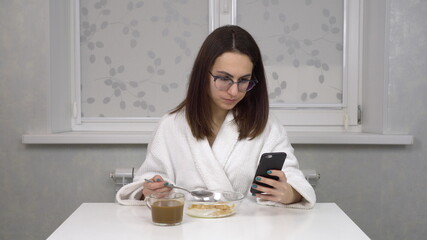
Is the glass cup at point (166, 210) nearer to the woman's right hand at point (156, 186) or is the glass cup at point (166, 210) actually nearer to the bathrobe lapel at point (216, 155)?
the woman's right hand at point (156, 186)

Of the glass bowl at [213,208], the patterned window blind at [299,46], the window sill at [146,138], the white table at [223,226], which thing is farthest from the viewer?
the patterned window blind at [299,46]

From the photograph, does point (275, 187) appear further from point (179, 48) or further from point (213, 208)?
point (179, 48)

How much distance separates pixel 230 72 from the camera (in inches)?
61.6

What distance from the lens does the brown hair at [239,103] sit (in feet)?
5.29

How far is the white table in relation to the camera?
114 cm

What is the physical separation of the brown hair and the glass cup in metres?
0.50

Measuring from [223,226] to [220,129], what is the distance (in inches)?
22.8

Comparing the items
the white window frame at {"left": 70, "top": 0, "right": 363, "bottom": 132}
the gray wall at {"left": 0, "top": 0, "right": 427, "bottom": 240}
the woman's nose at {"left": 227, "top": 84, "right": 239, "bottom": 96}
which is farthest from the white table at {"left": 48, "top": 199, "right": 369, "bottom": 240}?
the white window frame at {"left": 70, "top": 0, "right": 363, "bottom": 132}

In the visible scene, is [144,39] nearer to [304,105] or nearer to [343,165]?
[304,105]

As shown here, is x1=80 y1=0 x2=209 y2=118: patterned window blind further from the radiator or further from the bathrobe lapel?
the bathrobe lapel

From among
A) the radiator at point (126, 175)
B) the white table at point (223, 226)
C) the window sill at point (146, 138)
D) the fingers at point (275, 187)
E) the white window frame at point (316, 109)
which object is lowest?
the radiator at point (126, 175)

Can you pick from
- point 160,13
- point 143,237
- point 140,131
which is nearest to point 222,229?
point 143,237

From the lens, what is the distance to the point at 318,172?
237 cm

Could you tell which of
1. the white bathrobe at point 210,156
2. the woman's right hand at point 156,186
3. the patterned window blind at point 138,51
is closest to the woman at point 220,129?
the white bathrobe at point 210,156
